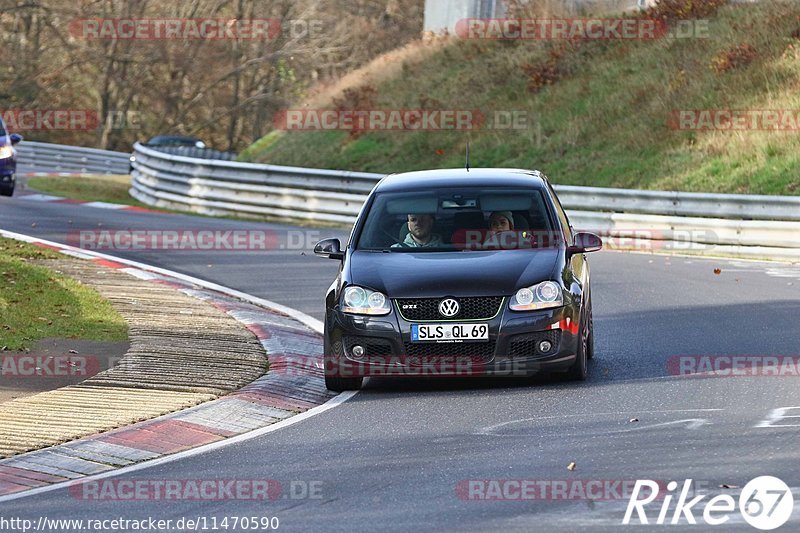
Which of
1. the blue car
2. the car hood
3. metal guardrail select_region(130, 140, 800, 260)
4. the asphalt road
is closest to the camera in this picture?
the asphalt road

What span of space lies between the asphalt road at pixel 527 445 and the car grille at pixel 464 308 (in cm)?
58

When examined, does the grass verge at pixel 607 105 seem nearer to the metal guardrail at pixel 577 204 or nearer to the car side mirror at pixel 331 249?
the metal guardrail at pixel 577 204

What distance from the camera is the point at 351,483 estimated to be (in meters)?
7.81

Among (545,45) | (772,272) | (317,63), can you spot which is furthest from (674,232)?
(317,63)

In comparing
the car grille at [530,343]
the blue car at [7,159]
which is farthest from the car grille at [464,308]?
the blue car at [7,159]

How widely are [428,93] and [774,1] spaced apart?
8591 mm

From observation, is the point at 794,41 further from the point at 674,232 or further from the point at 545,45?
the point at 674,232

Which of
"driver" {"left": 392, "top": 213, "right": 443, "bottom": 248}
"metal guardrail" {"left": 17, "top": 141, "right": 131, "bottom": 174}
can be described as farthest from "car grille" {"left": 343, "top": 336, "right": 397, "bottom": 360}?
"metal guardrail" {"left": 17, "top": 141, "right": 131, "bottom": 174}

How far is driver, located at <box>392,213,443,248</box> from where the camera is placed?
11500 mm

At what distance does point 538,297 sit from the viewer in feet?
34.9

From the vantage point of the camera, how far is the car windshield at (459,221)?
451 inches

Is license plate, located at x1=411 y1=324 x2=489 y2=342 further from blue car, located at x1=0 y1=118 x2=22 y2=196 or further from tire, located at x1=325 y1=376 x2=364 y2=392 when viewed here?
blue car, located at x1=0 y1=118 x2=22 y2=196

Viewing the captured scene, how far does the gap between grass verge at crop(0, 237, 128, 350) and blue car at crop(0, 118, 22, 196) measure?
11.4 m

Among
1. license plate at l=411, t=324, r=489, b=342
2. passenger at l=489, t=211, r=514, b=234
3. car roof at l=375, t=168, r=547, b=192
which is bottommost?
license plate at l=411, t=324, r=489, b=342
